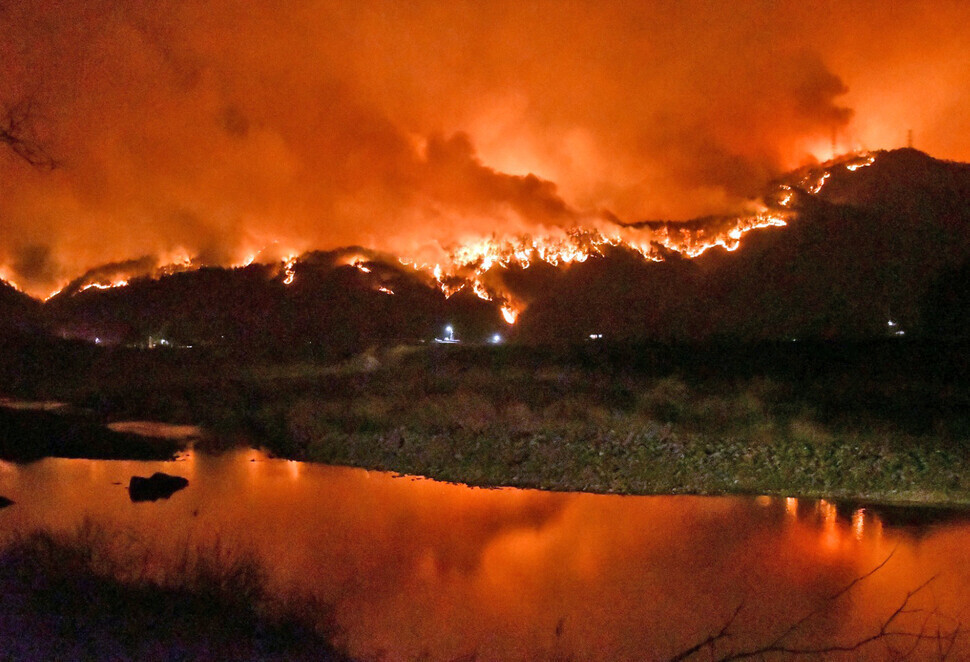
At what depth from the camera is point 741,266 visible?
79.9m

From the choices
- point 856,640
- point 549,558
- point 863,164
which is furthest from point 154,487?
point 863,164

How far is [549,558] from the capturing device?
1265 centimetres

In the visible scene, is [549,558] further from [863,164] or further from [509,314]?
[863,164]

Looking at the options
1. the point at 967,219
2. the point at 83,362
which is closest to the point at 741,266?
the point at 967,219

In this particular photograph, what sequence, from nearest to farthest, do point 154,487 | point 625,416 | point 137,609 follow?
point 137,609 < point 154,487 < point 625,416

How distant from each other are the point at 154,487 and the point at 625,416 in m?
14.8

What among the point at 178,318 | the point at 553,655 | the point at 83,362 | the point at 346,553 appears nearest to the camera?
the point at 553,655

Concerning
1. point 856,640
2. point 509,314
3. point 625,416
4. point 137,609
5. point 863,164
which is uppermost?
point 863,164

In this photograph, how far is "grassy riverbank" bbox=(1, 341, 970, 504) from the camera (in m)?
20.9

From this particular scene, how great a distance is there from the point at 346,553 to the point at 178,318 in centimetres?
7807

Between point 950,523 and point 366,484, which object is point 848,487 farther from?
point 366,484

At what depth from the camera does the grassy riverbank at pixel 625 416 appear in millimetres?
20922

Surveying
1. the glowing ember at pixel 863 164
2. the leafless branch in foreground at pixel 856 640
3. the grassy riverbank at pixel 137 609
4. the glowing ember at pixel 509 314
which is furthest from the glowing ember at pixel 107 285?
the leafless branch in foreground at pixel 856 640

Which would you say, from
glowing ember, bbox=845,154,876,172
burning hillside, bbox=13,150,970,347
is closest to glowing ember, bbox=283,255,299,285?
burning hillside, bbox=13,150,970,347
